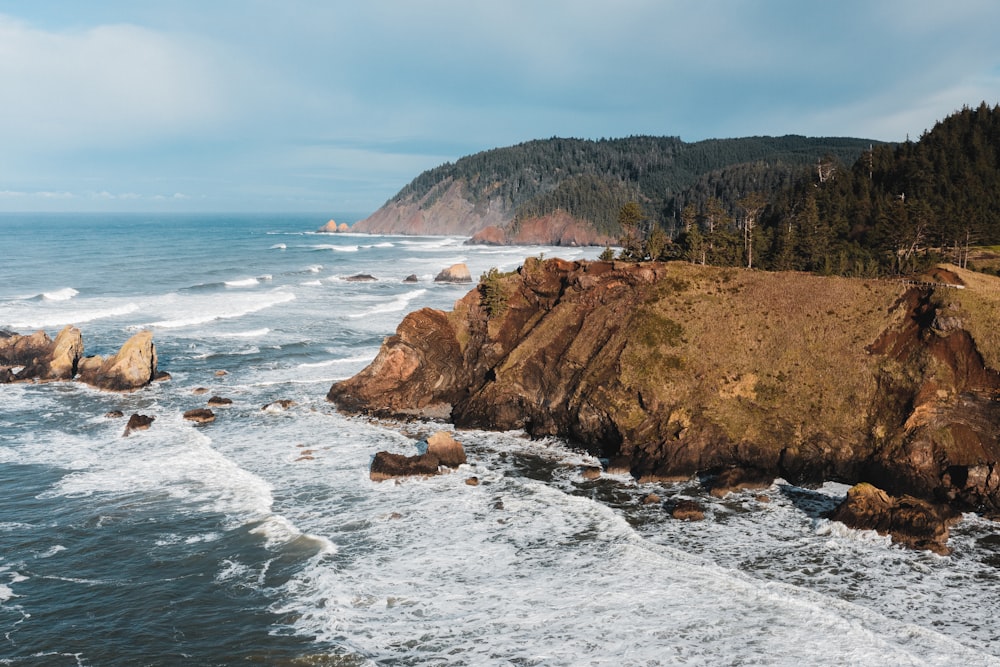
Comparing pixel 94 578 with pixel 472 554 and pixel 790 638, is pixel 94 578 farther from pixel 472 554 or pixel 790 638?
pixel 790 638

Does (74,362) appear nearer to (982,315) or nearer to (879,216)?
(982,315)

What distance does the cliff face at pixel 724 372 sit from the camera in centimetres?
3438

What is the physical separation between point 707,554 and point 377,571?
42.4 ft

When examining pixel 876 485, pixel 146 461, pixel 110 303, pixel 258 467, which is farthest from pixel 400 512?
pixel 110 303

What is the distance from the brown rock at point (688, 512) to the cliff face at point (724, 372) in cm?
393

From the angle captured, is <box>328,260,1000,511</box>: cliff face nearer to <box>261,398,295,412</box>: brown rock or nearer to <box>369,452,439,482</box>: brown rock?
<box>261,398,295,412</box>: brown rock

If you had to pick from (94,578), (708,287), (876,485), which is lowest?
(94,578)

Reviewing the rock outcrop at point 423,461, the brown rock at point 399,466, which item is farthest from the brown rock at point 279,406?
the brown rock at point 399,466

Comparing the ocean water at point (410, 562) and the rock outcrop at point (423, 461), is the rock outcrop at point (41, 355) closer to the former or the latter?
the ocean water at point (410, 562)

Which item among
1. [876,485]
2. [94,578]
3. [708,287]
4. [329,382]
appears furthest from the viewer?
[329,382]

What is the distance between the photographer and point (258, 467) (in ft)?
121

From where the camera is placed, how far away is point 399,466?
116 feet

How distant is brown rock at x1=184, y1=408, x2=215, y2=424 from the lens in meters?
44.3

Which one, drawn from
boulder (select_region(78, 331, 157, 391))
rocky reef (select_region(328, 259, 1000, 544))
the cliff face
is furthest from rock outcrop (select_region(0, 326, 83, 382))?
rocky reef (select_region(328, 259, 1000, 544))
